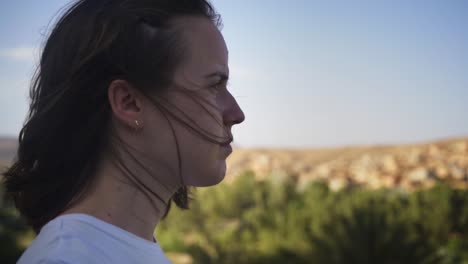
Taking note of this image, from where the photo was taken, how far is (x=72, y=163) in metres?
1.00

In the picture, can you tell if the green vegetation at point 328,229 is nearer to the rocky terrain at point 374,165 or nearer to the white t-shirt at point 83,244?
the rocky terrain at point 374,165

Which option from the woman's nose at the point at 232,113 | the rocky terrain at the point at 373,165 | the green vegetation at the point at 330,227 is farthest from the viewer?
the rocky terrain at the point at 373,165

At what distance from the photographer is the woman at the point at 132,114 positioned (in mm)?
966

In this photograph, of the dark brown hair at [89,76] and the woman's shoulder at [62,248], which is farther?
the dark brown hair at [89,76]

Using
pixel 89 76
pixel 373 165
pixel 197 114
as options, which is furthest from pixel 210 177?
pixel 373 165

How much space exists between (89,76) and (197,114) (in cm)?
19

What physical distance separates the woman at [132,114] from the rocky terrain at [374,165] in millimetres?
9365

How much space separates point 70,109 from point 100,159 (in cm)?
10

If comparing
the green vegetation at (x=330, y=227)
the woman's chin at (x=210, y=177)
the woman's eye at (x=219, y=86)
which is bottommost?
the green vegetation at (x=330, y=227)

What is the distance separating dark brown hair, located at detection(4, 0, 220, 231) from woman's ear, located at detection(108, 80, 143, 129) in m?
0.02

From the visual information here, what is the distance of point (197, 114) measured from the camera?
982 mm

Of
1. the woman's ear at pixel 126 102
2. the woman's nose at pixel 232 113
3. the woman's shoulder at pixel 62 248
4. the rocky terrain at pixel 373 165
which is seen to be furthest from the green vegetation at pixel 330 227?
the woman's shoulder at pixel 62 248

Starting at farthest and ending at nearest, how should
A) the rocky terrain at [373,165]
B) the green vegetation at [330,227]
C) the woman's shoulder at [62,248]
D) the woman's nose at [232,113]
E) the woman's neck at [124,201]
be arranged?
the rocky terrain at [373,165] → the green vegetation at [330,227] → the woman's nose at [232,113] → the woman's neck at [124,201] → the woman's shoulder at [62,248]

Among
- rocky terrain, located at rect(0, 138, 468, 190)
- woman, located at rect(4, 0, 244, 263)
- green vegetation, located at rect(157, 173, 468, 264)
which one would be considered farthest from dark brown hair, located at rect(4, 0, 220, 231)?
rocky terrain, located at rect(0, 138, 468, 190)
